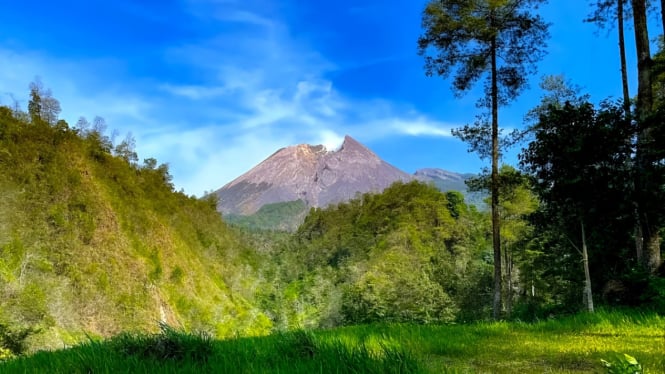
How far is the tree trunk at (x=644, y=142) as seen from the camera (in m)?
7.57

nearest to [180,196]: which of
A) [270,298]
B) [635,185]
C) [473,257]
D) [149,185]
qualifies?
[149,185]

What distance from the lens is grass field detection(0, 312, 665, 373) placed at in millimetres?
2715

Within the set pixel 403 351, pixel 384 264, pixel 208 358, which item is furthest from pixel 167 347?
pixel 384 264

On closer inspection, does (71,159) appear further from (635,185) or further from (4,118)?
(635,185)

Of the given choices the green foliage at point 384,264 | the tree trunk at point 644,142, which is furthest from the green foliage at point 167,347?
the green foliage at point 384,264

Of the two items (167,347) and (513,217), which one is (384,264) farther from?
(167,347)

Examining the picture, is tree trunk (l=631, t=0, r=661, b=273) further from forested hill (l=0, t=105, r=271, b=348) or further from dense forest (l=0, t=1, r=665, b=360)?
forested hill (l=0, t=105, r=271, b=348)

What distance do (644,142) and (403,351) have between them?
23.9 ft

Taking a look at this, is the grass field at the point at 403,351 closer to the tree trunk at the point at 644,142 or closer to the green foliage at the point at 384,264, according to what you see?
the tree trunk at the point at 644,142

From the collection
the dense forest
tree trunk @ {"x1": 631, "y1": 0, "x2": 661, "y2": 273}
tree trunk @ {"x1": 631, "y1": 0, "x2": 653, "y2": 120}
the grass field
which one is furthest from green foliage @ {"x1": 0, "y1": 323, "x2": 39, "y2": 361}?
tree trunk @ {"x1": 631, "y1": 0, "x2": 653, "y2": 120}

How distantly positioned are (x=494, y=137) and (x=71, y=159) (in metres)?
44.9

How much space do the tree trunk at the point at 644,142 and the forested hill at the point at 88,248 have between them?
28549mm

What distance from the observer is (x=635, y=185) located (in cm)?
773

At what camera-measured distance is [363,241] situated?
7012 cm
